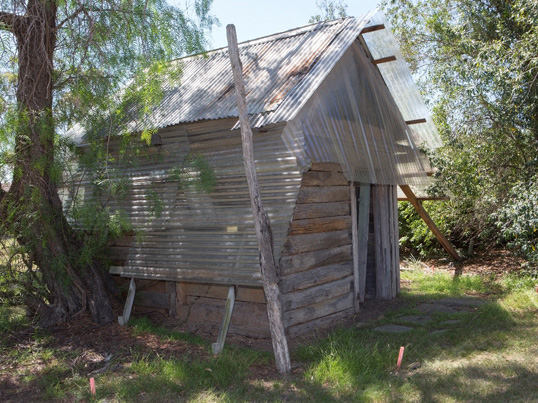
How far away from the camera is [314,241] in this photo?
25.7 feet

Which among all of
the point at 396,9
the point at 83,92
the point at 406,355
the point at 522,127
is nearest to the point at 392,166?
the point at 522,127

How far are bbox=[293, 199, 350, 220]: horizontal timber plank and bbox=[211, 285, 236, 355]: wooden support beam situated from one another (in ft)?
4.63

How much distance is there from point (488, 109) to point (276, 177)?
559cm

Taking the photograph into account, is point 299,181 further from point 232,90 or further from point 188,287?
point 188,287

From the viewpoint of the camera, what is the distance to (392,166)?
9977 mm

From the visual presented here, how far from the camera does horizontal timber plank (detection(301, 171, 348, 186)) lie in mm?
7724

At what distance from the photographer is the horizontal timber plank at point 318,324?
287 inches

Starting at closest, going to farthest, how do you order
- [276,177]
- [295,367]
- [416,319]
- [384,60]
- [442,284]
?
[295,367] → [276,177] → [416,319] → [384,60] → [442,284]

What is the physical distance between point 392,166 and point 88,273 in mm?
5847

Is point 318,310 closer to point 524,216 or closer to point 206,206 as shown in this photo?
point 206,206

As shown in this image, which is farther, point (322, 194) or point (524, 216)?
point (524, 216)

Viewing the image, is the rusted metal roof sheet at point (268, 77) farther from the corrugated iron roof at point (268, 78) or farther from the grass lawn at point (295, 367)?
the grass lawn at point (295, 367)

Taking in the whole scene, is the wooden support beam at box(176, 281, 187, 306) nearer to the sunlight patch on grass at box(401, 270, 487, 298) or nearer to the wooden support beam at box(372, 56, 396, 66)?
the sunlight patch on grass at box(401, 270, 487, 298)

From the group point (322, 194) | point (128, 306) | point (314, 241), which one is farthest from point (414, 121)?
point (128, 306)
